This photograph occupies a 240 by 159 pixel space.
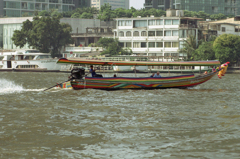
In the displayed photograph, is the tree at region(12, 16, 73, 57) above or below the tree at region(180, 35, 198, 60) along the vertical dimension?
above

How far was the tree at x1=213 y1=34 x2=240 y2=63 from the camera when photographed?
61.0 m

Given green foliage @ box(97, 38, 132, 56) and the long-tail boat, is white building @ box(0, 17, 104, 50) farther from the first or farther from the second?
the long-tail boat

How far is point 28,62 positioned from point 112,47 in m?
15.3

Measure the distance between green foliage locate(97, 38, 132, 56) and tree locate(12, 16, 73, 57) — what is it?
7776 millimetres

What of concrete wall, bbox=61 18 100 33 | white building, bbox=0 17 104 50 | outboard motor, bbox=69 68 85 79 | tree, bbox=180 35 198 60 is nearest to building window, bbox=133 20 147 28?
tree, bbox=180 35 198 60

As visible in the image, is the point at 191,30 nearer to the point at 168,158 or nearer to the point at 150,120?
the point at 150,120

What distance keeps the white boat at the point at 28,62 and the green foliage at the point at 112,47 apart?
1002cm

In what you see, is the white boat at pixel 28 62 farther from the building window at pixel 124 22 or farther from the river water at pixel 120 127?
the river water at pixel 120 127

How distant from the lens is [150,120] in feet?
53.9

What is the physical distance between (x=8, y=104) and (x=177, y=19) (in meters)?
53.6

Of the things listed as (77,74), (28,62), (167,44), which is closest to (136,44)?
(167,44)

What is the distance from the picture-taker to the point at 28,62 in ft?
223

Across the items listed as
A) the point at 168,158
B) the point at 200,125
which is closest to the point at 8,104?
the point at 200,125

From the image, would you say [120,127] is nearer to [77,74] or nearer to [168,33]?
[77,74]
